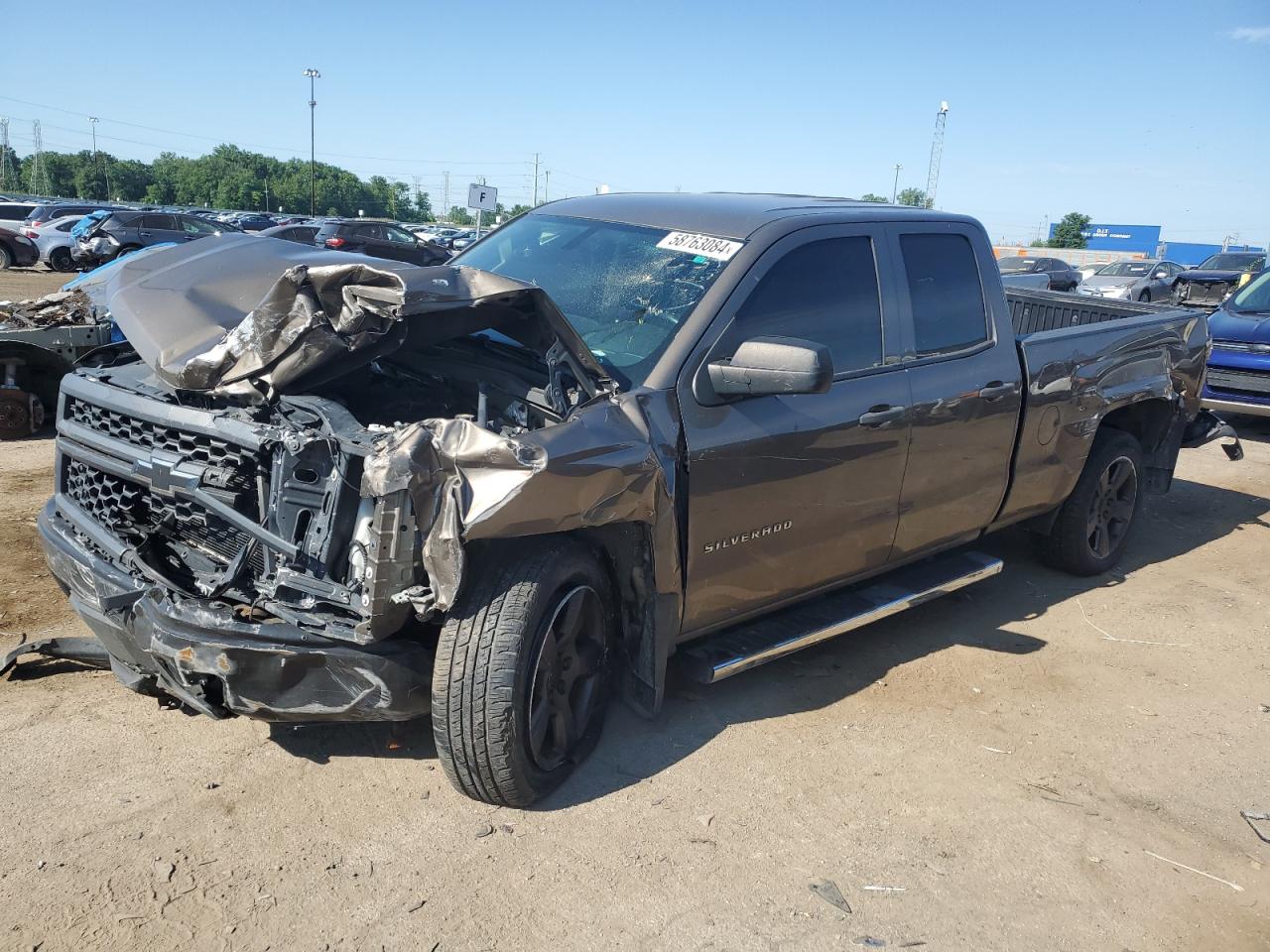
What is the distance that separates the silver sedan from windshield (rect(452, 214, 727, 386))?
20.3m

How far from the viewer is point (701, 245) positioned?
3785 millimetres

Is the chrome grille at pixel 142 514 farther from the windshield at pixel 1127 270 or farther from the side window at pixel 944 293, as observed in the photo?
the windshield at pixel 1127 270

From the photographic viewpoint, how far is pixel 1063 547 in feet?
18.6

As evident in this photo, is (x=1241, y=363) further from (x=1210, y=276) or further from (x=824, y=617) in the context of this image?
(x=1210, y=276)

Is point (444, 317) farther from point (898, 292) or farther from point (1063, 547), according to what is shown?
point (1063, 547)

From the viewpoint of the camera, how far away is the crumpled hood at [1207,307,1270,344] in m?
10.1

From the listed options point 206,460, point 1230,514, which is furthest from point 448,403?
point 1230,514

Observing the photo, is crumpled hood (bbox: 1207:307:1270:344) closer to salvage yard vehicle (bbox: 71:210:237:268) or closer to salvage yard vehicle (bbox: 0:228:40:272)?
salvage yard vehicle (bbox: 71:210:237:268)

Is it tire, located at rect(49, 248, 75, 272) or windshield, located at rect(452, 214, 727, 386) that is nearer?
windshield, located at rect(452, 214, 727, 386)

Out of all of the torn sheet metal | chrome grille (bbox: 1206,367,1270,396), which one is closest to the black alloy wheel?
the torn sheet metal

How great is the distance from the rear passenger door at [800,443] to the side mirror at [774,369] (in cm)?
8

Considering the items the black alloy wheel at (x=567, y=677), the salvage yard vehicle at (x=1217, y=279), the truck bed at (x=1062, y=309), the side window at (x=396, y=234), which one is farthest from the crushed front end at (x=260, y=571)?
the side window at (x=396, y=234)

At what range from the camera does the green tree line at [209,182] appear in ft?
261

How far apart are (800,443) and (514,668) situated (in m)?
1.39
